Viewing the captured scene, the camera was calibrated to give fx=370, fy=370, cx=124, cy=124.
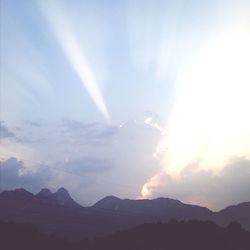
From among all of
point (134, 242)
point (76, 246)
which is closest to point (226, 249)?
point (134, 242)

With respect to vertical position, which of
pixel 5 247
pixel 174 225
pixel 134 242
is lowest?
pixel 5 247

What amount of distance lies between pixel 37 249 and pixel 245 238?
93.5 metres

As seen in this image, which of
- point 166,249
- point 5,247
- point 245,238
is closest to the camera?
point 5,247

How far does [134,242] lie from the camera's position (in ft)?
512

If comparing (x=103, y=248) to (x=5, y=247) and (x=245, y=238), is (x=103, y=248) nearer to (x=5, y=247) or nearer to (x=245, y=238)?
(x=5, y=247)

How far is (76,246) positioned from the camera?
155 meters

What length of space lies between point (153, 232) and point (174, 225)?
11485mm

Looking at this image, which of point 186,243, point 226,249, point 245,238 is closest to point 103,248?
point 186,243

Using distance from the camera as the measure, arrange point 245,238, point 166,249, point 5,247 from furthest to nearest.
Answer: point 245,238
point 166,249
point 5,247

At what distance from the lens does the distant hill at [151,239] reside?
485 feet

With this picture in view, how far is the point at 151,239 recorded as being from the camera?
6368 inches

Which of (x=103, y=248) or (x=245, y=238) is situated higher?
(x=245, y=238)

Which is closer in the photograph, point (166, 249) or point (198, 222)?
point (166, 249)

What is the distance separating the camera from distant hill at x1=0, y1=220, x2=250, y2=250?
148 meters
